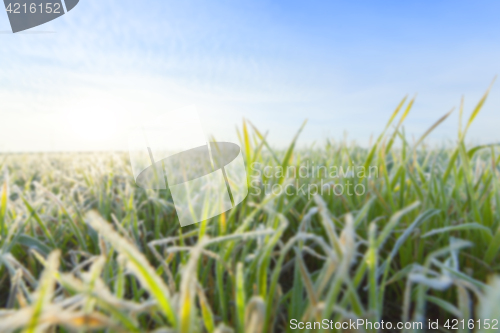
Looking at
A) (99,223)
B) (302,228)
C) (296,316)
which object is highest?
(99,223)

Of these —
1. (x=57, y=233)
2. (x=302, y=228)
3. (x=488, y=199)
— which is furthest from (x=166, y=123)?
(x=488, y=199)

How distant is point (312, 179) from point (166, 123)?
1.78ft

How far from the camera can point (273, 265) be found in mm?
744

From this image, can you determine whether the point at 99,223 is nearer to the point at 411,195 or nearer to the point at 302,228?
the point at 302,228

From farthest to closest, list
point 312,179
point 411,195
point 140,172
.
A: point 140,172
point 312,179
point 411,195

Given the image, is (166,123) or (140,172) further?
(140,172)

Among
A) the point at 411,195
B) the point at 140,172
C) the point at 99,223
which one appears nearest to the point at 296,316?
the point at 99,223

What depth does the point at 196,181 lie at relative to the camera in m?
1.16

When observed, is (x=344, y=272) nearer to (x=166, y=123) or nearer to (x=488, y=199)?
(x=488, y=199)

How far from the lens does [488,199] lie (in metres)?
0.78

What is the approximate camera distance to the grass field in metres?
0.35

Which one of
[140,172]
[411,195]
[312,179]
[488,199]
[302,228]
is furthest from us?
[140,172]

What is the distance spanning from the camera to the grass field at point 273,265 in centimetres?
35

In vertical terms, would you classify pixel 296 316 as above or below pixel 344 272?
below
